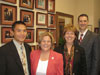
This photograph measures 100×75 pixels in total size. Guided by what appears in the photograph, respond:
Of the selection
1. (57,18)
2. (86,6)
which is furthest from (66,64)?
(86,6)

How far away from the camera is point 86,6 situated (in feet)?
17.8

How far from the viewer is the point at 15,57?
2053 mm

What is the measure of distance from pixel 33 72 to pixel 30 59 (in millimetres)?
218

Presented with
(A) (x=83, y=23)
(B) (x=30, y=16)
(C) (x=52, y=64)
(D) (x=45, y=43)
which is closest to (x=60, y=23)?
(B) (x=30, y=16)

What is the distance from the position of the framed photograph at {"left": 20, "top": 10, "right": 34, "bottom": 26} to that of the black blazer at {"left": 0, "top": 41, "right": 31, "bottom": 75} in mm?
1083

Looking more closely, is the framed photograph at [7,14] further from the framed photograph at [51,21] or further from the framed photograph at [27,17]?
the framed photograph at [51,21]

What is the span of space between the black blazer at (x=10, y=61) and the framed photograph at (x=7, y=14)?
2.36 ft

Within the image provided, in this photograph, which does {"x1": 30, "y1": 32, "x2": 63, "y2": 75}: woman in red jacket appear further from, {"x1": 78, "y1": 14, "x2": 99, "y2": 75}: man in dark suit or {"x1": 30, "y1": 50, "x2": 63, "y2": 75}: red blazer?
{"x1": 78, "y1": 14, "x2": 99, "y2": 75}: man in dark suit

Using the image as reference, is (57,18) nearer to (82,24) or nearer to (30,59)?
(82,24)

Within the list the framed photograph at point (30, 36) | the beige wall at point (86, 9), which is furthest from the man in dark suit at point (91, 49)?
the beige wall at point (86, 9)

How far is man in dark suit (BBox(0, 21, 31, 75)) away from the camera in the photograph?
6.39 feet

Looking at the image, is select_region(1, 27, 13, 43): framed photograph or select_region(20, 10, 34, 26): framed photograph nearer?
select_region(1, 27, 13, 43): framed photograph

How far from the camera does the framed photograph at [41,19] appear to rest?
3482 mm

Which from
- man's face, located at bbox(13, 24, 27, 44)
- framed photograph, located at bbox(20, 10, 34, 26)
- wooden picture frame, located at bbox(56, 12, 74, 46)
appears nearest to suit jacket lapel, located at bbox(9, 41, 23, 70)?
man's face, located at bbox(13, 24, 27, 44)
